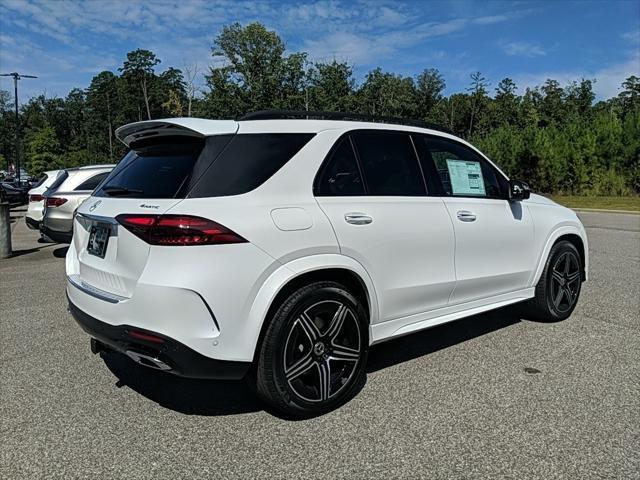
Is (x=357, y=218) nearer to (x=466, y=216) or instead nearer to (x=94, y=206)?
(x=466, y=216)

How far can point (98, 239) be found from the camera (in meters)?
3.33

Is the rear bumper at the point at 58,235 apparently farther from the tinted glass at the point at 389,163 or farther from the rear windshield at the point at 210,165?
the tinted glass at the point at 389,163

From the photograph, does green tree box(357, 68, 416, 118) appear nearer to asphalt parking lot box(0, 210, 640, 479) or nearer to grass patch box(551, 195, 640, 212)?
grass patch box(551, 195, 640, 212)

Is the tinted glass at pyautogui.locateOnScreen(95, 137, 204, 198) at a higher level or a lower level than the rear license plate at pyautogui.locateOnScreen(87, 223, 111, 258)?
higher

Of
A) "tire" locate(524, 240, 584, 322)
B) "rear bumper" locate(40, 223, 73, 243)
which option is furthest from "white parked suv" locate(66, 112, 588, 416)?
"rear bumper" locate(40, 223, 73, 243)

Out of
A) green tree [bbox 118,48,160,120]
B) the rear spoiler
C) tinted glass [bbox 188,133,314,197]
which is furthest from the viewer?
green tree [bbox 118,48,160,120]

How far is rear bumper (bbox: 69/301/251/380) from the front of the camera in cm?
284

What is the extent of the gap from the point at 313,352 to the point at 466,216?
69.4 inches

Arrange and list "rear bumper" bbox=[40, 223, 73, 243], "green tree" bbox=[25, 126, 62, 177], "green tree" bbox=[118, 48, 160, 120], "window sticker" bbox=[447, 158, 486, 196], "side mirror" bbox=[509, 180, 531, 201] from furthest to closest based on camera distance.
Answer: "green tree" bbox=[118, 48, 160, 120]
"green tree" bbox=[25, 126, 62, 177]
"rear bumper" bbox=[40, 223, 73, 243]
"side mirror" bbox=[509, 180, 531, 201]
"window sticker" bbox=[447, 158, 486, 196]

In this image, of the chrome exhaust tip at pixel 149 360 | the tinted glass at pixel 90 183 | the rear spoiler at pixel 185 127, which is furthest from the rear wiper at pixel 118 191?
the tinted glass at pixel 90 183

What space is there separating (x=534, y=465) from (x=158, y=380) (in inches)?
102

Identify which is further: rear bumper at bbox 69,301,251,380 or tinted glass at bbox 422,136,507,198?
tinted glass at bbox 422,136,507,198

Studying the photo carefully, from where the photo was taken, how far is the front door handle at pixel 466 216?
4145mm

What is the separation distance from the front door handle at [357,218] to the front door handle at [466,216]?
1002mm
